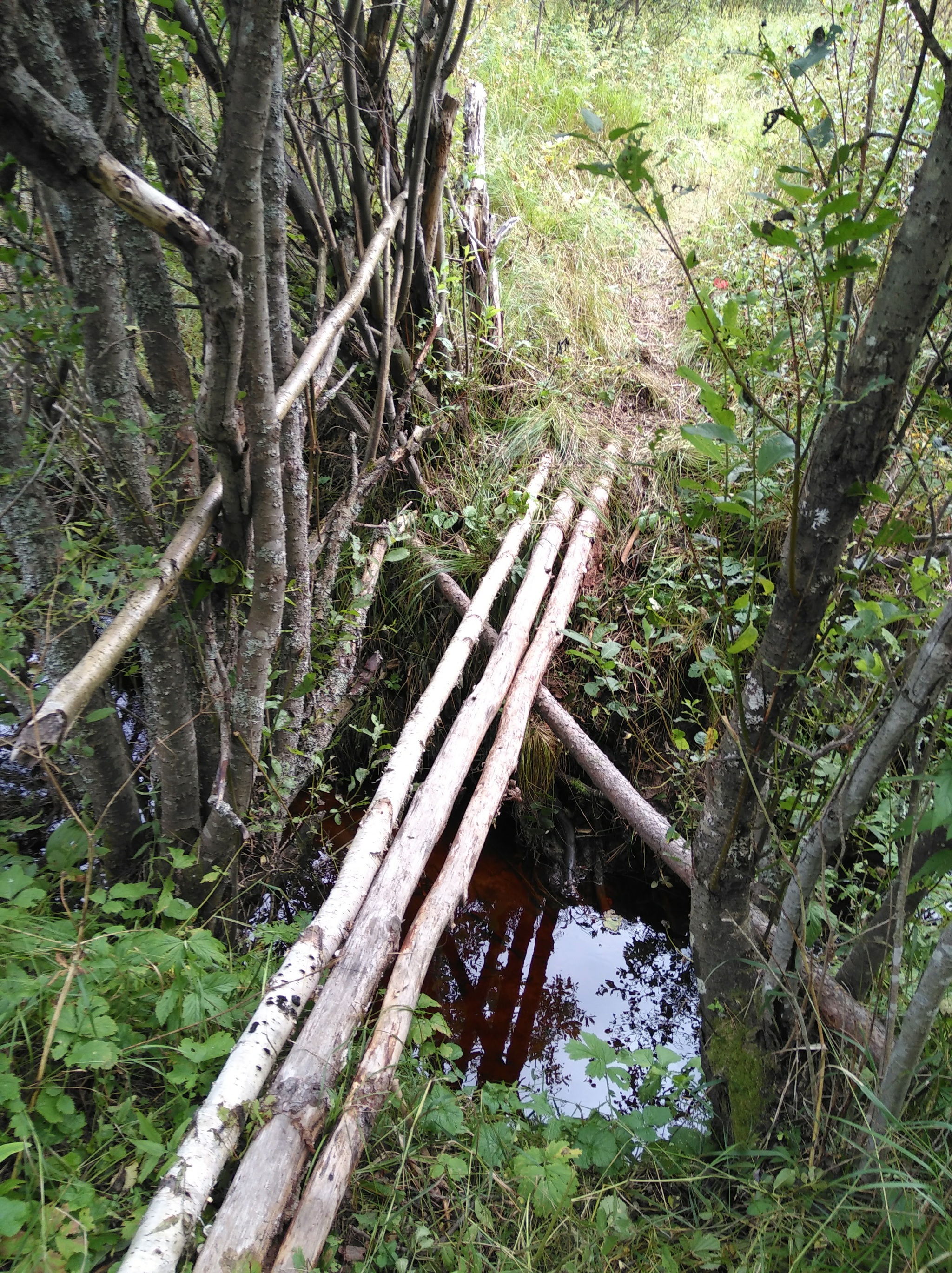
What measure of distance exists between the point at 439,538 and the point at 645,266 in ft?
11.0

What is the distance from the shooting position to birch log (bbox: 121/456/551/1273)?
1401mm

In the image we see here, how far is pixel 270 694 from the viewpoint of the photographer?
8.87 ft

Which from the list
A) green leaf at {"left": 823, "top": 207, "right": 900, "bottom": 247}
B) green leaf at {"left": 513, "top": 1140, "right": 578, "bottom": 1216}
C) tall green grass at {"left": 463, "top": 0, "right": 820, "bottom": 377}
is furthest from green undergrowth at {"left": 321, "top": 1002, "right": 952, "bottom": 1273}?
Answer: tall green grass at {"left": 463, "top": 0, "right": 820, "bottom": 377}

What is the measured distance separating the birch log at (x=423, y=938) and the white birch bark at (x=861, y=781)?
3.08 ft

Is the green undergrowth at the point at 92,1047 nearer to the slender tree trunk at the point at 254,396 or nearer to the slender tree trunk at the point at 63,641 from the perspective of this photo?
the slender tree trunk at the point at 63,641

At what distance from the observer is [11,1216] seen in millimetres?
1354

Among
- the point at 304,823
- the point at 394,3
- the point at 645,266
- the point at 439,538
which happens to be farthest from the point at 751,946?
the point at 645,266

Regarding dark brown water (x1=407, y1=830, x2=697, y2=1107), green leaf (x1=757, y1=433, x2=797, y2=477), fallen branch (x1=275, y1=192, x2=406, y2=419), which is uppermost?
fallen branch (x1=275, y1=192, x2=406, y2=419)

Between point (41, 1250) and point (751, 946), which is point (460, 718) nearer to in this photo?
point (751, 946)

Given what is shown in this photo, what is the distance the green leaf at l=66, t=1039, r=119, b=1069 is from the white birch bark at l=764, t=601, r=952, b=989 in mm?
1532

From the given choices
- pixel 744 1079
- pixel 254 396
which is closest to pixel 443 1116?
pixel 744 1079

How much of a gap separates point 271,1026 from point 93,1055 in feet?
1.24

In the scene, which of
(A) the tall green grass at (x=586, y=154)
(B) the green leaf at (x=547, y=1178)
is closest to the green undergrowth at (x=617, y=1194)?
(B) the green leaf at (x=547, y=1178)

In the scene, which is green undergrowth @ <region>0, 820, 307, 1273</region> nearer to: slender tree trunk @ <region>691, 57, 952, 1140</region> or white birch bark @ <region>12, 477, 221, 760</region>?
white birch bark @ <region>12, 477, 221, 760</region>
